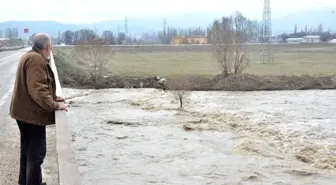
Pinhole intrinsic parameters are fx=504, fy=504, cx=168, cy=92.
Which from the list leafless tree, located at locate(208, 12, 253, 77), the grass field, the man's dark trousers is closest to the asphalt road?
the man's dark trousers

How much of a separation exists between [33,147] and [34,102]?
1.94ft

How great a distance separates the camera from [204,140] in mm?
12617

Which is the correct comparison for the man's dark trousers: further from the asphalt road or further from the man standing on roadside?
the asphalt road

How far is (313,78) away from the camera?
28016 millimetres

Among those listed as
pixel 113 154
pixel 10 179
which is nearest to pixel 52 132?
pixel 113 154

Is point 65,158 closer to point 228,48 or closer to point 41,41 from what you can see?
point 41,41

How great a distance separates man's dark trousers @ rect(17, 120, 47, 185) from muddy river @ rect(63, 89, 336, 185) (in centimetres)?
233

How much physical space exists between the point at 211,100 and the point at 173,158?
11.5 metres

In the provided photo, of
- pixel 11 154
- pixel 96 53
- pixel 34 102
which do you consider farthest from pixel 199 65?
pixel 34 102

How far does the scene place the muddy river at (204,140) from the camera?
9.28 metres

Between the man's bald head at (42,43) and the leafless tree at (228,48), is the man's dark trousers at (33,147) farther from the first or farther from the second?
the leafless tree at (228,48)

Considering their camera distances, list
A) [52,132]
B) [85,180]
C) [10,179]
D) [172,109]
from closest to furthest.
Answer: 1. [10,179]
2. [85,180]
3. [52,132]
4. [172,109]

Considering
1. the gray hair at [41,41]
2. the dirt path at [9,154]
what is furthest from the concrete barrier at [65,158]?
the gray hair at [41,41]

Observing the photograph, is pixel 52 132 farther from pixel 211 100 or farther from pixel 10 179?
pixel 211 100
